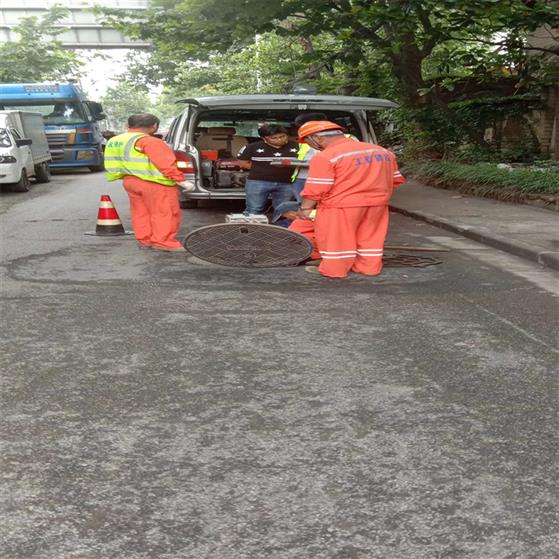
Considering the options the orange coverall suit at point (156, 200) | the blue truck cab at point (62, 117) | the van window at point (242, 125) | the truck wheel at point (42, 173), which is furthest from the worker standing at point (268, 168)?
the blue truck cab at point (62, 117)

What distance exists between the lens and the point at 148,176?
8.03 meters

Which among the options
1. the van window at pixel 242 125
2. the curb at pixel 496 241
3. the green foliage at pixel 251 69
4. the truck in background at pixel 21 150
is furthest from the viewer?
the green foliage at pixel 251 69

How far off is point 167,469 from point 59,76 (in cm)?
4581

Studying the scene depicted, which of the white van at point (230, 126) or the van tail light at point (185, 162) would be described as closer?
the white van at point (230, 126)

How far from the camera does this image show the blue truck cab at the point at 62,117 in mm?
23188

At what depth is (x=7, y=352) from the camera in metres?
4.60

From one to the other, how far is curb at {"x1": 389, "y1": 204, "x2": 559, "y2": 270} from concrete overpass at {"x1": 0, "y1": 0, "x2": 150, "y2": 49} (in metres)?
32.4

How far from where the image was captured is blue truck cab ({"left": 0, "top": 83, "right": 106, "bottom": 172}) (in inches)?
913

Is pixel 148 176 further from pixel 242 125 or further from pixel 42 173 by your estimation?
pixel 42 173

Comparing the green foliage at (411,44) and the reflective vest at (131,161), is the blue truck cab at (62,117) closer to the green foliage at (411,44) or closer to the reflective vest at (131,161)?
the green foliage at (411,44)

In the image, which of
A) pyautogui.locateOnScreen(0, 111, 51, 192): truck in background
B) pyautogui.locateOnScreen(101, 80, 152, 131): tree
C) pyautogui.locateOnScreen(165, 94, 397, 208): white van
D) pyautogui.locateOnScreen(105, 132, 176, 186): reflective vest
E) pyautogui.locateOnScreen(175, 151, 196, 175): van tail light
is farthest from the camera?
pyautogui.locateOnScreen(101, 80, 152, 131): tree

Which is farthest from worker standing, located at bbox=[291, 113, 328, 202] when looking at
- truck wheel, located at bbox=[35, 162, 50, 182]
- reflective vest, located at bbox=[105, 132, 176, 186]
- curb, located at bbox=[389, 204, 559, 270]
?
truck wheel, located at bbox=[35, 162, 50, 182]

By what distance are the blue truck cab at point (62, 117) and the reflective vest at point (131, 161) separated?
625 inches

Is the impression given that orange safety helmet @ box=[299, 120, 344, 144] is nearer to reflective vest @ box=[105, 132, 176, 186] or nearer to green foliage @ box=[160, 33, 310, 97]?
reflective vest @ box=[105, 132, 176, 186]
